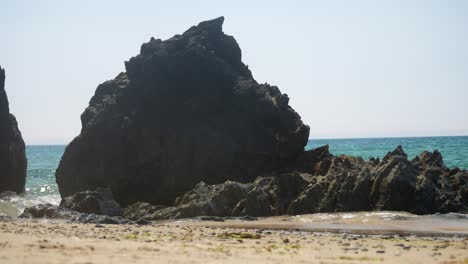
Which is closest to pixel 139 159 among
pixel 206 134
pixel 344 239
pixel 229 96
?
pixel 206 134

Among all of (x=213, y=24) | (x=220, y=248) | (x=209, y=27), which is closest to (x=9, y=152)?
(x=209, y=27)

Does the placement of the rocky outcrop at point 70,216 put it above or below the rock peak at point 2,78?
below

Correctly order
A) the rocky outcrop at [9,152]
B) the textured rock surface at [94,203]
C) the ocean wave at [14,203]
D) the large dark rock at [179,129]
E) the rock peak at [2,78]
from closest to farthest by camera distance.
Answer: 1. the textured rock surface at [94,203]
2. the large dark rock at [179,129]
3. the ocean wave at [14,203]
4. the rocky outcrop at [9,152]
5. the rock peak at [2,78]

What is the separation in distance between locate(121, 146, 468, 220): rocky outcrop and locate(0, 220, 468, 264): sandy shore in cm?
931

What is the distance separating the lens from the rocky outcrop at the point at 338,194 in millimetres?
30094

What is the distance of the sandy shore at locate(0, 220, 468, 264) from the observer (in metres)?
13.9

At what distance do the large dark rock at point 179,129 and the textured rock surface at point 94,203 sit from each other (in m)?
4.02

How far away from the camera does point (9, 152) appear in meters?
55.6

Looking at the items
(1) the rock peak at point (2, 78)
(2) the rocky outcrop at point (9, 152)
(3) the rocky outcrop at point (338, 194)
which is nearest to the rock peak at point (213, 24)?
(3) the rocky outcrop at point (338, 194)

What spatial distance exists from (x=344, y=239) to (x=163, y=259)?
8.12 m

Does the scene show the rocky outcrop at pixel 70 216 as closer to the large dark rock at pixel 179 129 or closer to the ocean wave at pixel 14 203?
the large dark rock at pixel 179 129

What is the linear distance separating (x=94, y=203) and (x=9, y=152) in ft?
89.0

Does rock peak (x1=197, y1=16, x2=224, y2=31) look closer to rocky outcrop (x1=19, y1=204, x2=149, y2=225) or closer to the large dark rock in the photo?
the large dark rock

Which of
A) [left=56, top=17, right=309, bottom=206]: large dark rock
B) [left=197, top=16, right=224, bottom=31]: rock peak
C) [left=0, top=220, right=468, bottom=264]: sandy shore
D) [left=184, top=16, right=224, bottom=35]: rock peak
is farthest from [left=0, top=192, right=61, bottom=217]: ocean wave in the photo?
[left=0, top=220, right=468, bottom=264]: sandy shore
